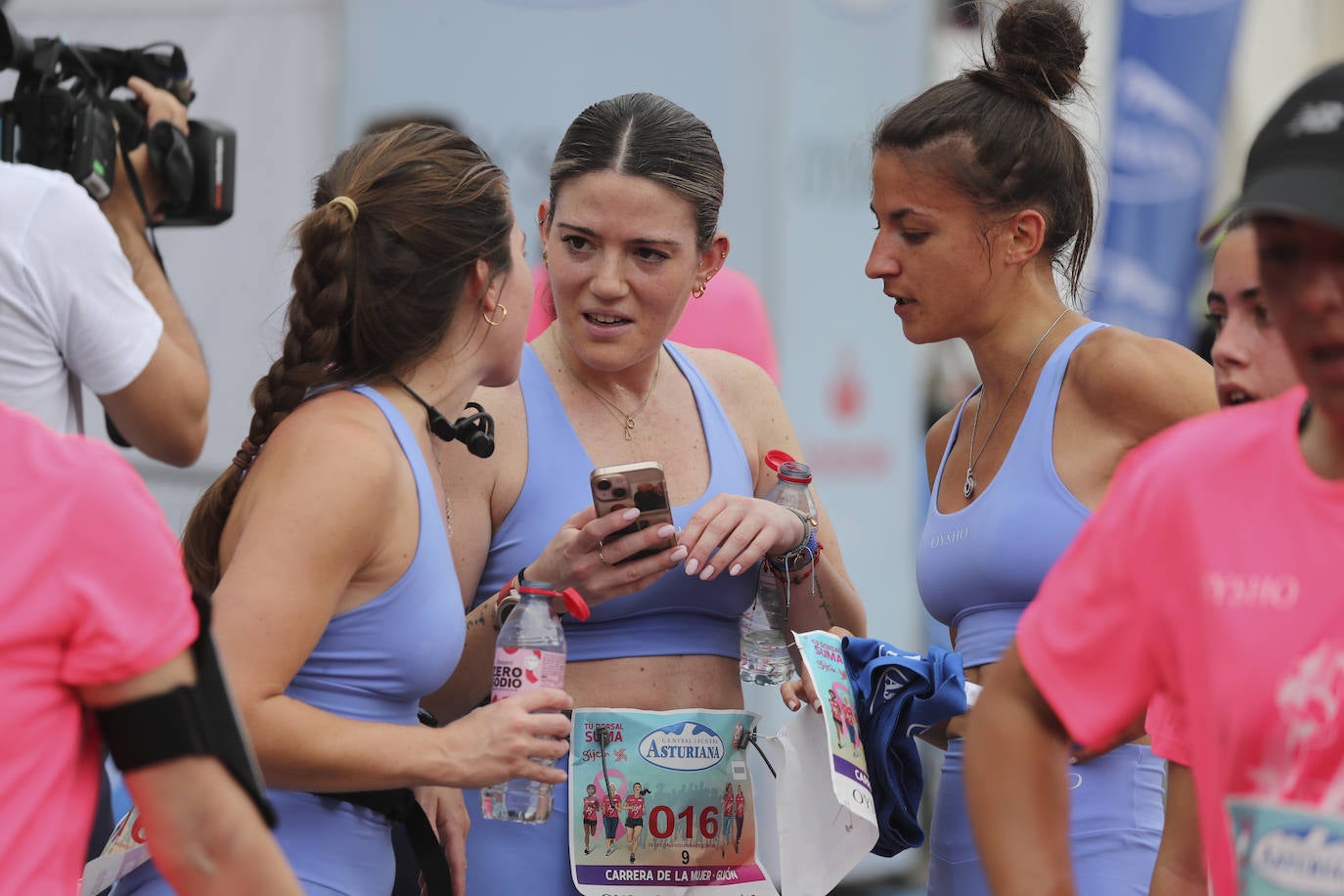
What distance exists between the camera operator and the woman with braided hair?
581 mm

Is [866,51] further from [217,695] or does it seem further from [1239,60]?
[1239,60]

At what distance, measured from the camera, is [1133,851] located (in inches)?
92.3

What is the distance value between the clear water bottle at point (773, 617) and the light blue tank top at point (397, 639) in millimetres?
686

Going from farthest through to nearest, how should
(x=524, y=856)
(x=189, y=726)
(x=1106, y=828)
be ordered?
(x=524, y=856), (x=1106, y=828), (x=189, y=726)

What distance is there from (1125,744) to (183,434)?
187 centimetres

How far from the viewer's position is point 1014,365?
264cm

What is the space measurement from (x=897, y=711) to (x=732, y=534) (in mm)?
396

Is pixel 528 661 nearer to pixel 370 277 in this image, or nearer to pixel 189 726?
pixel 370 277

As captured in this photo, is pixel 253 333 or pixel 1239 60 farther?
pixel 1239 60

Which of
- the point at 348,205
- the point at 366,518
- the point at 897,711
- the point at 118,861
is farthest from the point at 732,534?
the point at 118,861

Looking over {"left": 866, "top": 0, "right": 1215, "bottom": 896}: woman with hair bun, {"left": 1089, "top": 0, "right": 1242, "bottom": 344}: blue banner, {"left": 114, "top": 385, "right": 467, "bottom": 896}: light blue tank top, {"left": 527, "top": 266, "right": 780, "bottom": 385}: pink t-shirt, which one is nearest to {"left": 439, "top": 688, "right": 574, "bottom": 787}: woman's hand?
{"left": 114, "top": 385, "right": 467, "bottom": 896}: light blue tank top

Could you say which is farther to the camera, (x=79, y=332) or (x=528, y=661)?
(x=79, y=332)

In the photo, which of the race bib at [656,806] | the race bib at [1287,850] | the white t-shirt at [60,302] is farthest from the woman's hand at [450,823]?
the race bib at [1287,850]

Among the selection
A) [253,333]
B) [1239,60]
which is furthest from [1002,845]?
[1239,60]
